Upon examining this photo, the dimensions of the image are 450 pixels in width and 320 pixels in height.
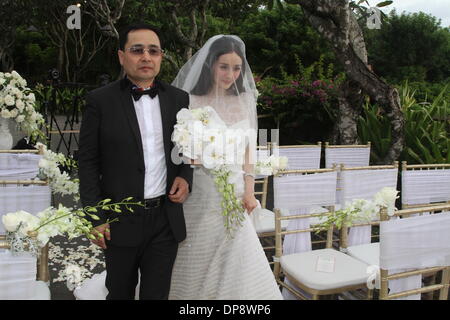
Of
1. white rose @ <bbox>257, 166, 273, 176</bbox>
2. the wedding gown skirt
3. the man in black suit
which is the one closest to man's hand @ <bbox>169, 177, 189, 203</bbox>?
the man in black suit

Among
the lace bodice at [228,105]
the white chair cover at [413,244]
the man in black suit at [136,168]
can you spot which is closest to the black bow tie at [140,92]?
the man in black suit at [136,168]

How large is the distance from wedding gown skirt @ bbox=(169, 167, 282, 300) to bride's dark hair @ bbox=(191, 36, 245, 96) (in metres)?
0.50

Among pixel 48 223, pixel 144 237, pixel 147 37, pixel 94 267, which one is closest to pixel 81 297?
pixel 94 267

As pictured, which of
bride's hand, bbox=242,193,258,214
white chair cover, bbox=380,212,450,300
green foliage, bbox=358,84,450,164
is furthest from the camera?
green foliage, bbox=358,84,450,164

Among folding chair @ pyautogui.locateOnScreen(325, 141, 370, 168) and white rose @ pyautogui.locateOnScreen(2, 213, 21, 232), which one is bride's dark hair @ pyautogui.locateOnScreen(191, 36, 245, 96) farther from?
folding chair @ pyautogui.locateOnScreen(325, 141, 370, 168)

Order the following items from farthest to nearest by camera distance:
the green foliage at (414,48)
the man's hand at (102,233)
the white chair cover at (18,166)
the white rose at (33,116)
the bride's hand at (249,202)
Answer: the green foliage at (414,48) → the white rose at (33,116) → the white chair cover at (18,166) → the bride's hand at (249,202) → the man's hand at (102,233)

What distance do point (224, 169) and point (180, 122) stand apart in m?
0.37

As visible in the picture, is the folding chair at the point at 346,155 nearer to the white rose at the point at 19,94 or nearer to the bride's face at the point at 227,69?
the bride's face at the point at 227,69

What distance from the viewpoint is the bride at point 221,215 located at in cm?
246

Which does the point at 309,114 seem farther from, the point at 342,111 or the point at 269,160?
the point at 269,160

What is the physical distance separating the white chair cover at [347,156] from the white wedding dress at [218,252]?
8.30 feet

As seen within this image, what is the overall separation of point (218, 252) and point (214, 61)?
1130mm

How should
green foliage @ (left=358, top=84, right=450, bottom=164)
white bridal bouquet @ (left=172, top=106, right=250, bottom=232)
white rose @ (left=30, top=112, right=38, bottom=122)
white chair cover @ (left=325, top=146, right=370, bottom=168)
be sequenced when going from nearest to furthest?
white bridal bouquet @ (left=172, top=106, right=250, bottom=232) < white rose @ (left=30, top=112, right=38, bottom=122) < white chair cover @ (left=325, top=146, right=370, bottom=168) < green foliage @ (left=358, top=84, right=450, bottom=164)

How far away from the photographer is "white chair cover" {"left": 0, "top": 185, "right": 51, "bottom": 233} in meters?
2.68
